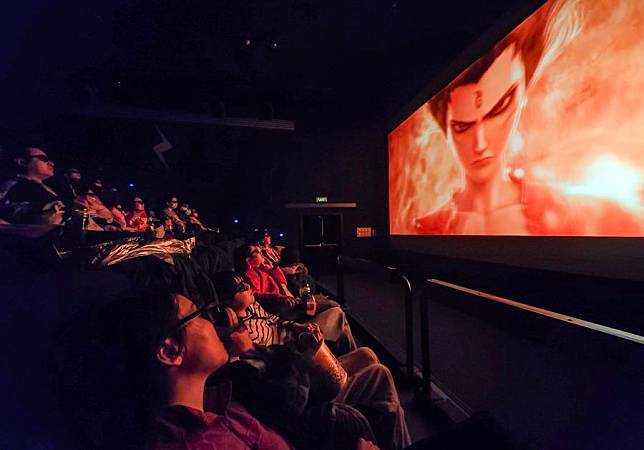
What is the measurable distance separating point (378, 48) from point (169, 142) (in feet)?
12.7

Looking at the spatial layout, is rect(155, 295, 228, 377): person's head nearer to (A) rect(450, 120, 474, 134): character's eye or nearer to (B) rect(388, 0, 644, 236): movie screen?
(B) rect(388, 0, 644, 236): movie screen

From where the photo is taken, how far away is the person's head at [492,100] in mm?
2574

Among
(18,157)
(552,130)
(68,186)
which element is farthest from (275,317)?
(552,130)

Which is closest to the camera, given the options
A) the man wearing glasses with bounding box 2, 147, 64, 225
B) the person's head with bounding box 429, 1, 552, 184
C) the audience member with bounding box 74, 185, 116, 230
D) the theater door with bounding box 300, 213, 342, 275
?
the man wearing glasses with bounding box 2, 147, 64, 225

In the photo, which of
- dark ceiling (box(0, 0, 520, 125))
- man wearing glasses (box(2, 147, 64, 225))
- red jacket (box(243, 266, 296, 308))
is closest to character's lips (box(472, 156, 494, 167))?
dark ceiling (box(0, 0, 520, 125))

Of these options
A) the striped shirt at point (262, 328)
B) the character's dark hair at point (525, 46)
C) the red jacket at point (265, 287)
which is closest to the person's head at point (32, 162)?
the red jacket at point (265, 287)

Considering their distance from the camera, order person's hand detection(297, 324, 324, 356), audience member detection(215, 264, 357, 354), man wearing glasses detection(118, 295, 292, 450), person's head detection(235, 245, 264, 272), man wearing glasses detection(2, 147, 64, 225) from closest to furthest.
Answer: man wearing glasses detection(118, 295, 292, 450)
person's hand detection(297, 324, 324, 356)
audience member detection(215, 264, 357, 354)
man wearing glasses detection(2, 147, 64, 225)
person's head detection(235, 245, 264, 272)

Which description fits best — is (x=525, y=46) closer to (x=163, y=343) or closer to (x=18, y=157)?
(x=163, y=343)

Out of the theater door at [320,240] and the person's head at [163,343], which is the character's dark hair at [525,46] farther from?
the theater door at [320,240]

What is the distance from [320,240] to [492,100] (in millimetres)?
4103

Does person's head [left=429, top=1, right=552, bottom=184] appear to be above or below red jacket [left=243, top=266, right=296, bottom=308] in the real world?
above

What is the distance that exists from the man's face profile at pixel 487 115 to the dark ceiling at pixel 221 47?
24.9 inches

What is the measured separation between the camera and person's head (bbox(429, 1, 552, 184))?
2.57 m

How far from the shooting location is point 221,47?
11.6ft
